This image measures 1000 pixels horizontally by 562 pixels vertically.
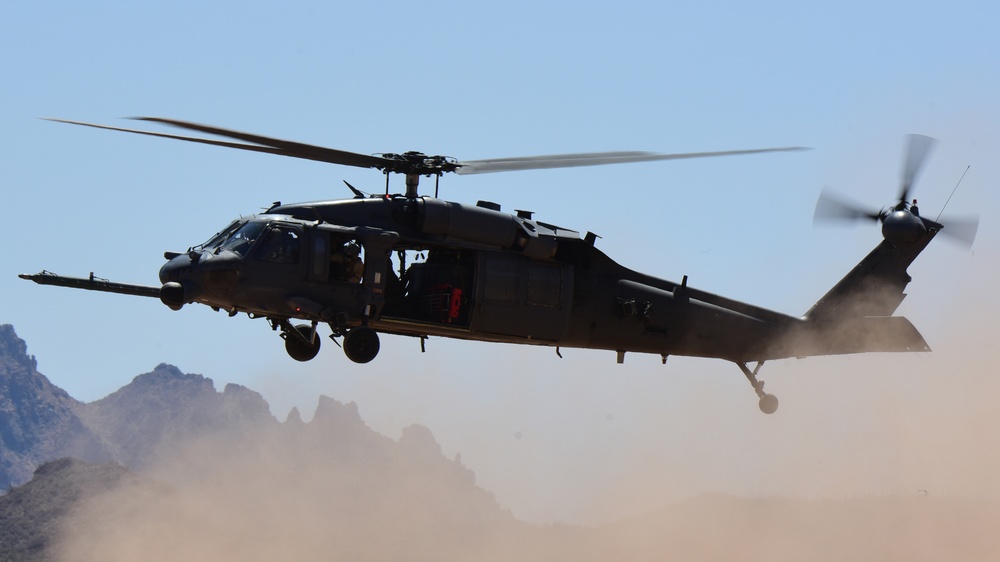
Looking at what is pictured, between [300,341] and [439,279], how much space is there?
247 cm

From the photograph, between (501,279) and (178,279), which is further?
(501,279)

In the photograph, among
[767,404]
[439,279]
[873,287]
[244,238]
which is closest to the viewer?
[244,238]

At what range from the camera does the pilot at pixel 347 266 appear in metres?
19.9

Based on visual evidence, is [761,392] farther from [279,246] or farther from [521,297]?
[279,246]

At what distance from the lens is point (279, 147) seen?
762 inches

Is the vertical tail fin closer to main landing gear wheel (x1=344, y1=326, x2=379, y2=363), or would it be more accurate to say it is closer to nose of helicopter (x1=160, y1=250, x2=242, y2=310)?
main landing gear wheel (x1=344, y1=326, x2=379, y2=363)

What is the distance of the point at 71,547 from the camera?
144250 millimetres

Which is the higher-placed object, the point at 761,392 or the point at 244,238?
the point at 244,238

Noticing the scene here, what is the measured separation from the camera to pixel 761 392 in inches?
925

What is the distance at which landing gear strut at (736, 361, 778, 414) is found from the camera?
2345 centimetres

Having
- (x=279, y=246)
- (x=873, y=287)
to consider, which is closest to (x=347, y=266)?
(x=279, y=246)

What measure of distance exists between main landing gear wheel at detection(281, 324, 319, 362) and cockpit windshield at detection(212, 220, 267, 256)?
1915mm

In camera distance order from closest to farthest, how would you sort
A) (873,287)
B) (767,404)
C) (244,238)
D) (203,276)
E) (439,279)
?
1. (203,276)
2. (244,238)
3. (439,279)
4. (767,404)
5. (873,287)

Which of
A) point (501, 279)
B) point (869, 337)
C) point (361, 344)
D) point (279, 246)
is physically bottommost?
point (869, 337)
